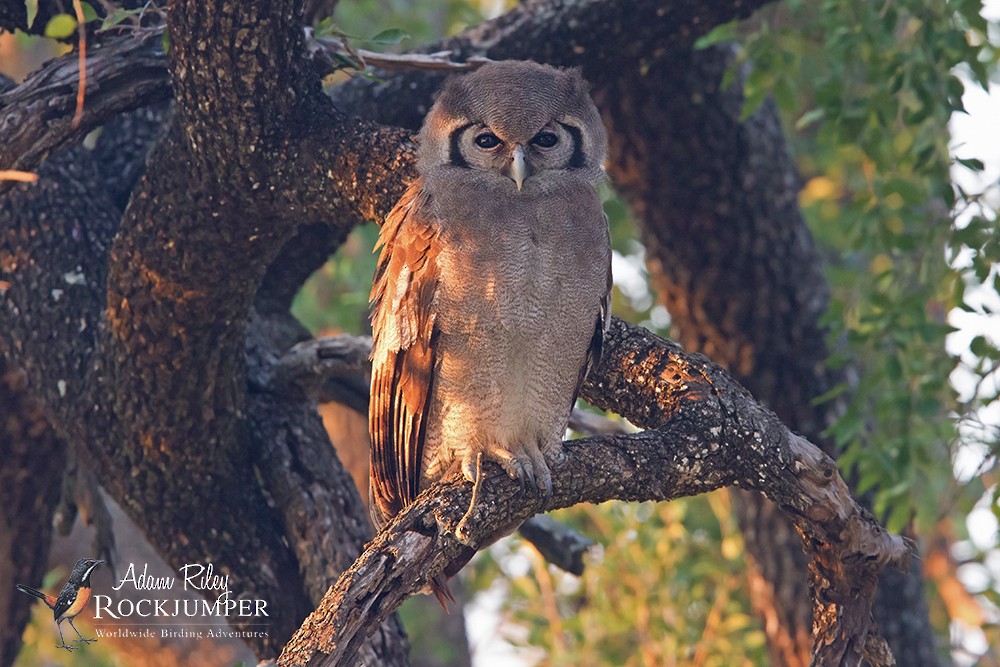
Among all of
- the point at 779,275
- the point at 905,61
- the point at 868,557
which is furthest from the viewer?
the point at 779,275

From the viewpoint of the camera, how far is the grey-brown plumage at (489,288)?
10.6ft

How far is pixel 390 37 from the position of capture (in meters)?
3.79

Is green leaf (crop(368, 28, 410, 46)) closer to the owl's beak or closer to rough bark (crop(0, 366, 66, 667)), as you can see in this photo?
the owl's beak

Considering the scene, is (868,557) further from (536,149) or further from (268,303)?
(268,303)

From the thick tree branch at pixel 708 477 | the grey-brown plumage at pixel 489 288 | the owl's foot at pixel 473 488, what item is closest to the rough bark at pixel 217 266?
the grey-brown plumage at pixel 489 288

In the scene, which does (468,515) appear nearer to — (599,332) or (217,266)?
(599,332)

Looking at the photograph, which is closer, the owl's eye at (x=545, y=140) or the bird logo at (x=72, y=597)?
the owl's eye at (x=545, y=140)

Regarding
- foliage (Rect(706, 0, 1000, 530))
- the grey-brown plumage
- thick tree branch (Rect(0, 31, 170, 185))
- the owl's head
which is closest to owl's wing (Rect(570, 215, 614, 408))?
the grey-brown plumage

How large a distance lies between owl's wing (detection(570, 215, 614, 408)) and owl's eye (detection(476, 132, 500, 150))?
43 cm

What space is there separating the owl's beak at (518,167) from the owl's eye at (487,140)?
9 centimetres

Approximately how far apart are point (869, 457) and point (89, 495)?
3.15 m

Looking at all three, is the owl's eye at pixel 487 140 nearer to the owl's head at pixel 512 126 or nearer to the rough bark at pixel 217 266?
the owl's head at pixel 512 126

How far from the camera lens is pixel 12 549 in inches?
190

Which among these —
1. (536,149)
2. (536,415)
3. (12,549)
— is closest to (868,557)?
(536,415)
